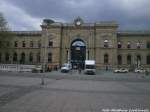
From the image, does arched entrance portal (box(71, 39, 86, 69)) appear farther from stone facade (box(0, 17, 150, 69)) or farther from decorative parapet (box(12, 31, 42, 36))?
decorative parapet (box(12, 31, 42, 36))

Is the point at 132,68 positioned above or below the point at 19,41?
below

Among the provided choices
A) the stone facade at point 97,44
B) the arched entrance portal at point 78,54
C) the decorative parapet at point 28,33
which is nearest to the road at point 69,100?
the stone facade at point 97,44

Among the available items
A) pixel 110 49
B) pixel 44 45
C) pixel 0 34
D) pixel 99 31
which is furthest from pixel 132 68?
pixel 0 34

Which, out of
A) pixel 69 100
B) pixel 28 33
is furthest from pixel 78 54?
pixel 69 100

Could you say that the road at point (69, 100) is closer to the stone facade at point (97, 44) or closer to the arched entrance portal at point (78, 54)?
the stone facade at point (97, 44)

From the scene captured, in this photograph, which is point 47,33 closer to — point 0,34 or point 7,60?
point 0,34

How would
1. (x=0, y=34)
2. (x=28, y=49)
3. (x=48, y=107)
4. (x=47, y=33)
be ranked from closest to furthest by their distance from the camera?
(x=48, y=107)
(x=0, y=34)
(x=47, y=33)
(x=28, y=49)

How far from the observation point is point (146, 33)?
86.5m

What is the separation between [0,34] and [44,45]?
624 inches

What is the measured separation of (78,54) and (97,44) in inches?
324

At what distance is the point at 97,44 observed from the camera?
82438 millimetres

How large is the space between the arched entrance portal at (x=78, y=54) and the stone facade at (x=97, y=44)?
1.22ft

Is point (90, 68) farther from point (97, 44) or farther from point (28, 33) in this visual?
point (28, 33)

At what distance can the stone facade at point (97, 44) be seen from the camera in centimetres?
8169
